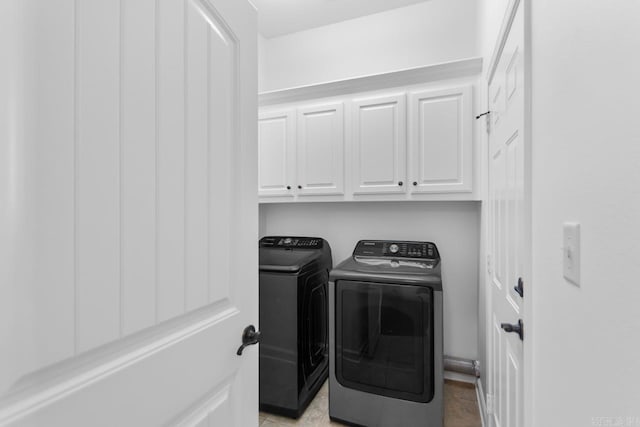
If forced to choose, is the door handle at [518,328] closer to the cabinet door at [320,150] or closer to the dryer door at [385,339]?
the dryer door at [385,339]

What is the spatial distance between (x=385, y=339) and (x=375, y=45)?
2318mm

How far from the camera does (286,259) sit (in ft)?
7.17

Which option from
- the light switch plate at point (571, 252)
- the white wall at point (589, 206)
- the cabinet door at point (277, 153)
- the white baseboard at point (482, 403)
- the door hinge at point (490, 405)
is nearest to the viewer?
the white wall at point (589, 206)

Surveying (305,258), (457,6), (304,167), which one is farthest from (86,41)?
(457,6)

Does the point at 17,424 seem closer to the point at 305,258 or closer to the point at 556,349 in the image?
the point at 556,349

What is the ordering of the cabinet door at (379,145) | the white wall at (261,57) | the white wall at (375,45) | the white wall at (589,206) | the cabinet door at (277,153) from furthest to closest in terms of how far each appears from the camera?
the white wall at (261,57)
the cabinet door at (277,153)
the white wall at (375,45)
the cabinet door at (379,145)
the white wall at (589,206)

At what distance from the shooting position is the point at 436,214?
2.39 m

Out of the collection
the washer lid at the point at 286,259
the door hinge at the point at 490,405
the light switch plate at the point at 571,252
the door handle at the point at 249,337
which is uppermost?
the light switch plate at the point at 571,252

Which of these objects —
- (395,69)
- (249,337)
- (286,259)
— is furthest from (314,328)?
(395,69)

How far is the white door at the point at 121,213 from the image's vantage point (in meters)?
0.44

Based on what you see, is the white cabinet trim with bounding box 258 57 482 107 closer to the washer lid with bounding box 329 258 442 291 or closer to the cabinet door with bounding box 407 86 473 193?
the cabinet door with bounding box 407 86 473 193

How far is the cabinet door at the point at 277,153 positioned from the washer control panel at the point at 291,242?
1.39 ft

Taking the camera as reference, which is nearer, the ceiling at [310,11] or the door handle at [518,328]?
the door handle at [518,328]

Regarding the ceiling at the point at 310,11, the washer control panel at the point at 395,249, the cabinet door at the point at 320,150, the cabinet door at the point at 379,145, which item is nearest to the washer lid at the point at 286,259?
the washer control panel at the point at 395,249
